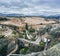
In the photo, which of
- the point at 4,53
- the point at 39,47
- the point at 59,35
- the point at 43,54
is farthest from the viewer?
the point at 59,35

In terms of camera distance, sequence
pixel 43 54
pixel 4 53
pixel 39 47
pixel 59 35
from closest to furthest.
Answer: pixel 43 54
pixel 4 53
pixel 39 47
pixel 59 35

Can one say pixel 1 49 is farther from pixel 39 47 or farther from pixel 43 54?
pixel 43 54

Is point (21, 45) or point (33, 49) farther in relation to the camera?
point (21, 45)

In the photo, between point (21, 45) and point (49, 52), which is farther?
point (21, 45)

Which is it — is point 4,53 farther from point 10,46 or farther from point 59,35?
point 59,35

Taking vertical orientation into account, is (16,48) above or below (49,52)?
below

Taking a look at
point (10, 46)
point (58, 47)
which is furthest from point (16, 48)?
point (58, 47)

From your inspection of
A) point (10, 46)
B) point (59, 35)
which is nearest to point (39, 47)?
point (10, 46)

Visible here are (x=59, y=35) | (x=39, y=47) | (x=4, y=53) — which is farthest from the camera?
(x=59, y=35)

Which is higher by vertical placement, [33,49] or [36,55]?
[36,55]
